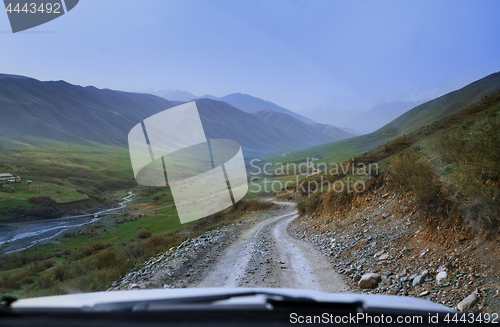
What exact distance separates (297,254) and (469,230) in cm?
686

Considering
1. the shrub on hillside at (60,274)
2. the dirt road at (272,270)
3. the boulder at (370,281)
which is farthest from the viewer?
the shrub on hillside at (60,274)

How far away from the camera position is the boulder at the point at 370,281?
7.21 meters

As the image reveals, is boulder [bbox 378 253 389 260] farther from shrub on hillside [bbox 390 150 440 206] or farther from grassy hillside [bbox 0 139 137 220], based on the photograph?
grassy hillside [bbox 0 139 137 220]

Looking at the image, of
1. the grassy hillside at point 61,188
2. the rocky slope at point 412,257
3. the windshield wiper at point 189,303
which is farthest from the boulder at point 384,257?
the grassy hillside at point 61,188

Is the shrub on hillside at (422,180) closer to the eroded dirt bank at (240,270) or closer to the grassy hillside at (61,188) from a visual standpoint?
the eroded dirt bank at (240,270)

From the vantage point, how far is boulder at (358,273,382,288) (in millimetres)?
7211

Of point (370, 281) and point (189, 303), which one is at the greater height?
point (189, 303)

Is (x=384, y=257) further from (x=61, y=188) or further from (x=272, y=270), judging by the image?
(x=61, y=188)

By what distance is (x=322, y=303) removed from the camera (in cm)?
192

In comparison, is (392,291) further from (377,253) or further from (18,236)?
(18,236)

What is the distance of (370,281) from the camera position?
286 inches

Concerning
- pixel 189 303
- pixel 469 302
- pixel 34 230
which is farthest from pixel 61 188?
pixel 469 302

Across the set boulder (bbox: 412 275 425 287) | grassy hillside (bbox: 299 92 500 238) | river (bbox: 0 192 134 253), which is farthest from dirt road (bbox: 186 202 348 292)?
river (bbox: 0 192 134 253)

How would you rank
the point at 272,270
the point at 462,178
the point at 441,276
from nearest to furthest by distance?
the point at 441,276, the point at 462,178, the point at 272,270
